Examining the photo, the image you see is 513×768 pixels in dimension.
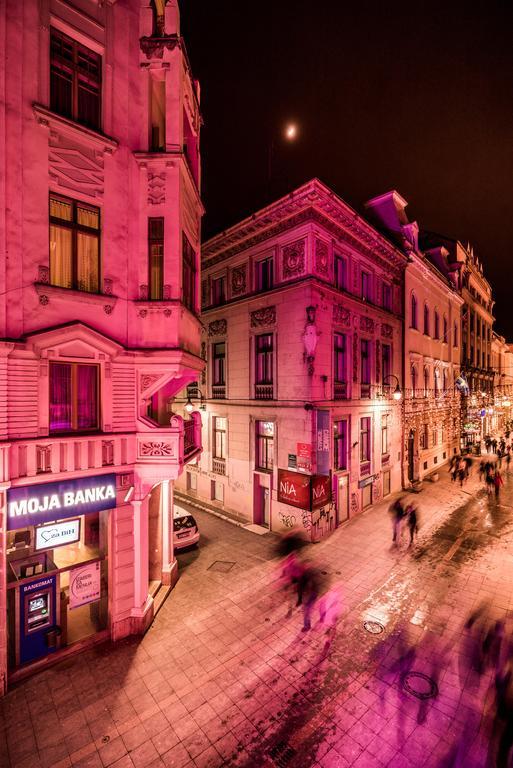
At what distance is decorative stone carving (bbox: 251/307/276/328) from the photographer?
54.3ft

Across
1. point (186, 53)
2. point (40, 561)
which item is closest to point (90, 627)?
point (40, 561)

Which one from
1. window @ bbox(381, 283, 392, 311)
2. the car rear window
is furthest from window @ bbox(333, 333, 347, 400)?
→ the car rear window

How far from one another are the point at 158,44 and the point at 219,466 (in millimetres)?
16763

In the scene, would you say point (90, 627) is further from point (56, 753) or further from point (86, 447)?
point (86, 447)

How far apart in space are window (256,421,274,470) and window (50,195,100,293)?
10.3 m

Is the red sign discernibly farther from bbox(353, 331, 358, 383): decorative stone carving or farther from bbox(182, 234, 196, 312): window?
bbox(182, 234, 196, 312): window

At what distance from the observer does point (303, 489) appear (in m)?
14.3

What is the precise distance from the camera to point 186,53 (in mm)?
10398

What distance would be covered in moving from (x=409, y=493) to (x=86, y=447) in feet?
64.2

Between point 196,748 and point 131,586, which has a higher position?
point 131,586

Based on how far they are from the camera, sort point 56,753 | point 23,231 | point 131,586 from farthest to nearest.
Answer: point 131,586 < point 23,231 < point 56,753

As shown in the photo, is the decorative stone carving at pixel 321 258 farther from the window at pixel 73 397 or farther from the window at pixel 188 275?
the window at pixel 73 397

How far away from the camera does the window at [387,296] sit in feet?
68.7

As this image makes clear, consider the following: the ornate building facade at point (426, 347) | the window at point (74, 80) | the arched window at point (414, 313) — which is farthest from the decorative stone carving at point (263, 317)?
the arched window at point (414, 313)
